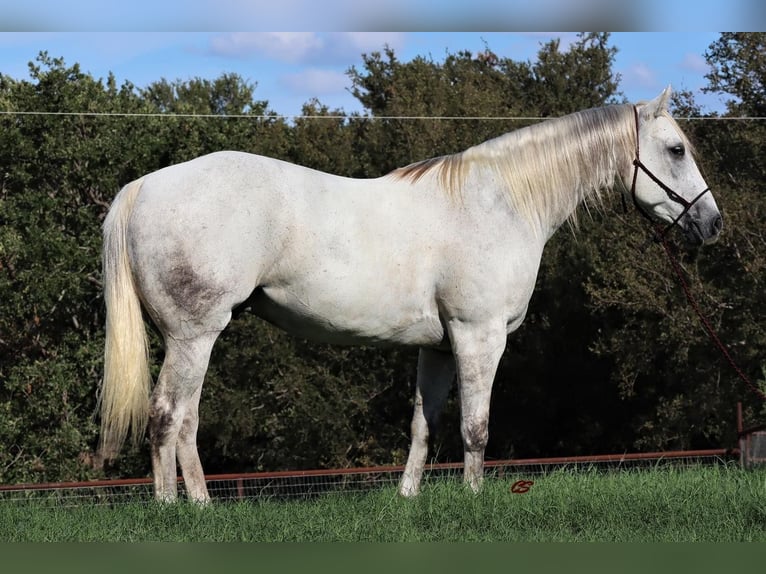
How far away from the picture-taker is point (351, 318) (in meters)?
5.77

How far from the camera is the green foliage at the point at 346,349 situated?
1795cm

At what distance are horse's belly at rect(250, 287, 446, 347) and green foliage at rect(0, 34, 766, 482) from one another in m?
10.0

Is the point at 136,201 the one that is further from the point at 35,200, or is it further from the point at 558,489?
the point at 35,200

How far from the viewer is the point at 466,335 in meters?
5.84

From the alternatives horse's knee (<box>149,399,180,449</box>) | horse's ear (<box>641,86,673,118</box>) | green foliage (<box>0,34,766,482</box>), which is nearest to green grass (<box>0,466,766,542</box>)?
horse's knee (<box>149,399,180,449</box>)

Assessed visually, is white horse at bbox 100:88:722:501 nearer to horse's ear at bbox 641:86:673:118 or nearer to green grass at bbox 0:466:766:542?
horse's ear at bbox 641:86:673:118

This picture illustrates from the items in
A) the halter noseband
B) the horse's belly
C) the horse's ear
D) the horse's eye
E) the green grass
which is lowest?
the green grass

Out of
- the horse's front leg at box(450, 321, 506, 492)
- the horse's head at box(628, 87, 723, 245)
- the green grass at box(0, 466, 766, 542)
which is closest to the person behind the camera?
the green grass at box(0, 466, 766, 542)

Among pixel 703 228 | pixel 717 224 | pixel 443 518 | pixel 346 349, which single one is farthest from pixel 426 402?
pixel 346 349

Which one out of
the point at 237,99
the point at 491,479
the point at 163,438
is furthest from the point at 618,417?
the point at 163,438

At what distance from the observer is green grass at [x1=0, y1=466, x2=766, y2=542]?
4.75 meters

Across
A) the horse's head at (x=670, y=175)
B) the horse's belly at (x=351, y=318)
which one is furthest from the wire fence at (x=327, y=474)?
the horse's head at (x=670, y=175)

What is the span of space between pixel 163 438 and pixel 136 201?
1.35 m

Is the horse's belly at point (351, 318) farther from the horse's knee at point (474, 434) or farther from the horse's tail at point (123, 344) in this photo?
the horse's tail at point (123, 344)
